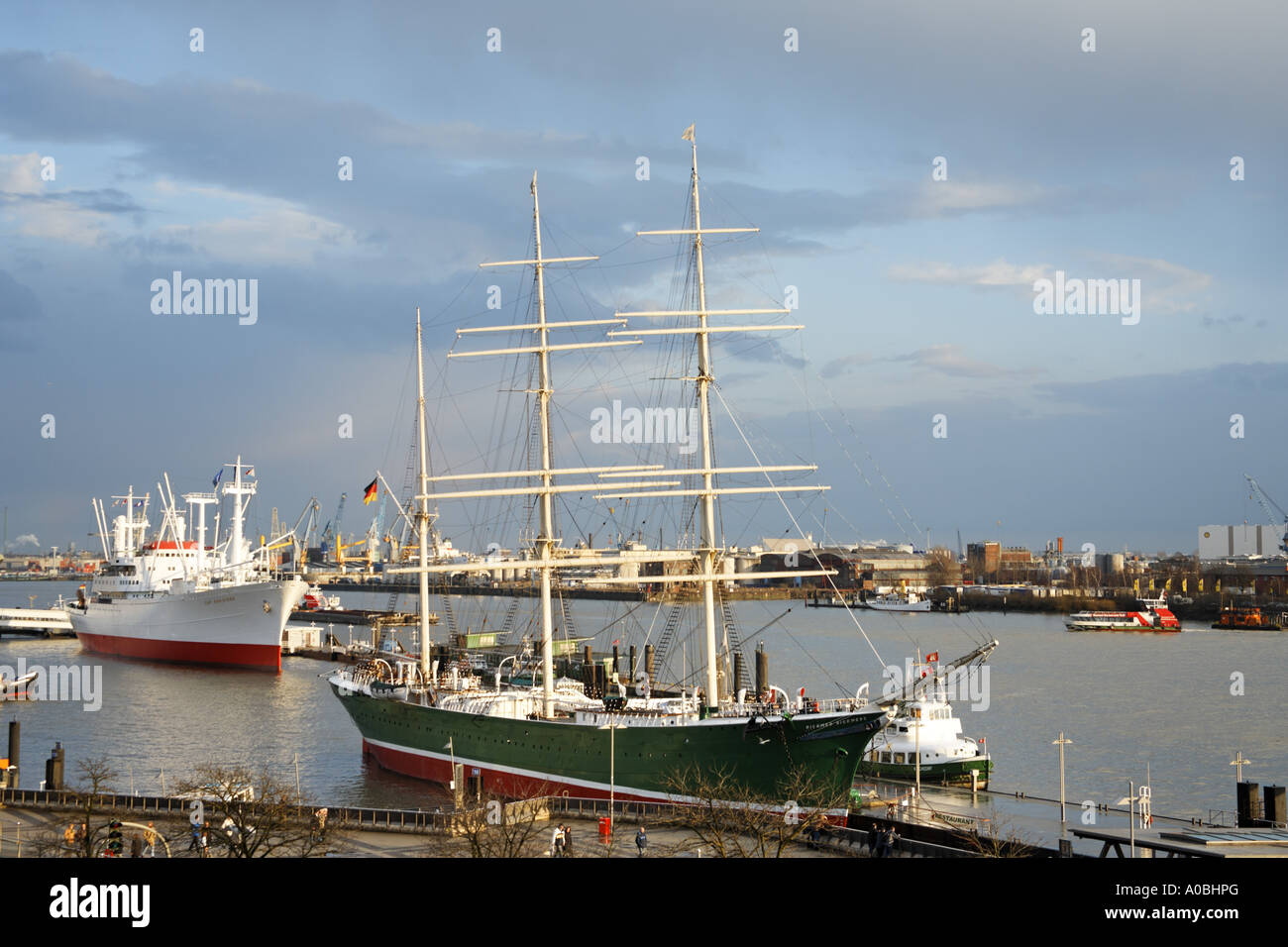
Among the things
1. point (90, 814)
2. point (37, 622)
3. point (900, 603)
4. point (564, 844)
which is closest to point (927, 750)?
point (564, 844)

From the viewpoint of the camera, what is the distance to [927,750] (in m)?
39.9

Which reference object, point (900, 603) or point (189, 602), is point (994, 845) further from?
point (900, 603)

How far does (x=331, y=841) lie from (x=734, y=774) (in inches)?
466

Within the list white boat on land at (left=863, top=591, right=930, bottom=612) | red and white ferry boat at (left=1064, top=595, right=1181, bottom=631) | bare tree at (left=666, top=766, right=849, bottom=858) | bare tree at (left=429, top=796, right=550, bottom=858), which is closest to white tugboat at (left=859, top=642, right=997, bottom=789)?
bare tree at (left=666, top=766, right=849, bottom=858)

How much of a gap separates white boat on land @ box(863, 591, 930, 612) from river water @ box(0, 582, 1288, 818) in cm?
6010

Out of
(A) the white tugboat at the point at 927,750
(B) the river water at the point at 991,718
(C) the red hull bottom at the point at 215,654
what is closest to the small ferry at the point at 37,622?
(B) the river water at the point at 991,718

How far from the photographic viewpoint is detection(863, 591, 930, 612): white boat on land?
155m

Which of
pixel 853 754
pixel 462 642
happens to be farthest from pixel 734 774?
pixel 462 642

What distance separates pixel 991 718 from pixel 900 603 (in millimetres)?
107420

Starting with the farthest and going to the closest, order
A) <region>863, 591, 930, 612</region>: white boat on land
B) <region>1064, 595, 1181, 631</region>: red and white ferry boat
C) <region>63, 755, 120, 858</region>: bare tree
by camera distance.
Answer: <region>863, 591, 930, 612</region>: white boat on land
<region>1064, 595, 1181, 631</region>: red and white ferry boat
<region>63, 755, 120, 858</region>: bare tree

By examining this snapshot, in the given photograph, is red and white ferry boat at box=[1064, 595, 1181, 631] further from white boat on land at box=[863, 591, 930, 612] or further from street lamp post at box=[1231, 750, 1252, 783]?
street lamp post at box=[1231, 750, 1252, 783]
